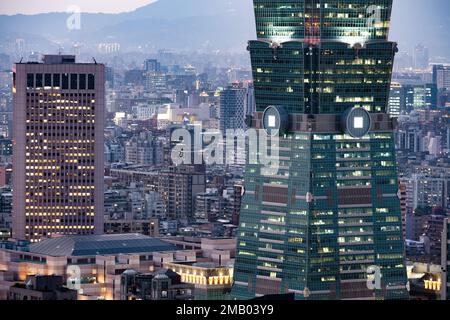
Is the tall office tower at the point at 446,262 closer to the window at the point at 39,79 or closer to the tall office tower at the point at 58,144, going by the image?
the tall office tower at the point at 58,144

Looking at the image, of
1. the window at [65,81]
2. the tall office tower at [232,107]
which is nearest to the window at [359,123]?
the window at [65,81]

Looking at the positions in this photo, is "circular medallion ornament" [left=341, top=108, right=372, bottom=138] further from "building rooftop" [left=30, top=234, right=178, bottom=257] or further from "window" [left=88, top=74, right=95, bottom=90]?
"window" [left=88, top=74, right=95, bottom=90]

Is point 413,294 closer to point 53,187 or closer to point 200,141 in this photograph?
point 53,187

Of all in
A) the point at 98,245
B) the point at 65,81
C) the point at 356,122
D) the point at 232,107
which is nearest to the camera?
the point at 356,122

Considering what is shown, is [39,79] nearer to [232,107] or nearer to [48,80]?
[48,80]

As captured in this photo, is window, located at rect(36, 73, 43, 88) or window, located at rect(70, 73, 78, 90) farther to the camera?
window, located at rect(36, 73, 43, 88)

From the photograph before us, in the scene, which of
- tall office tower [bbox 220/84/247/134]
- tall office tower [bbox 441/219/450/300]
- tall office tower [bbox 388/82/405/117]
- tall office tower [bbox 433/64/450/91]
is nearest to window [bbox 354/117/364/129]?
tall office tower [bbox 441/219/450/300]

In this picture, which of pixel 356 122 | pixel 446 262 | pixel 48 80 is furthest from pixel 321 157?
pixel 48 80
